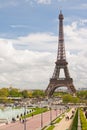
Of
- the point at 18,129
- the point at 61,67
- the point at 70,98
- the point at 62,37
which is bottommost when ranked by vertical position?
the point at 18,129

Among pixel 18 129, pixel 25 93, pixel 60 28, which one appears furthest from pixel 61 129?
pixel 25 93

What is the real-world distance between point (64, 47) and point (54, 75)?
8.07 metres

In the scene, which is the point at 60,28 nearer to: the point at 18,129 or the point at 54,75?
the point at 54,75

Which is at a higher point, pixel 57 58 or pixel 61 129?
pixel 57 58

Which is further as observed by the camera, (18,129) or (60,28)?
(60,28)

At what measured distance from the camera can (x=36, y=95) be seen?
14538 cm

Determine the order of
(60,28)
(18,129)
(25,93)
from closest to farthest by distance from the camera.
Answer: (18,129) < (60,28) < (25,93)

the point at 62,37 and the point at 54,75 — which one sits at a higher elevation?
the point at 62,37

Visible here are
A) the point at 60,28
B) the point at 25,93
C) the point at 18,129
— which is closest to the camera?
the point at 18,129

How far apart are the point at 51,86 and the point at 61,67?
5.88 metres

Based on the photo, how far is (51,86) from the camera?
10675 centimetres

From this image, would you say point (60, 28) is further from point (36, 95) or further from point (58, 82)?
point (36, 95)

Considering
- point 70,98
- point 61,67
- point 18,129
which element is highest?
point 61,67

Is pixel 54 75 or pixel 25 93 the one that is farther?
pixel 25 93
